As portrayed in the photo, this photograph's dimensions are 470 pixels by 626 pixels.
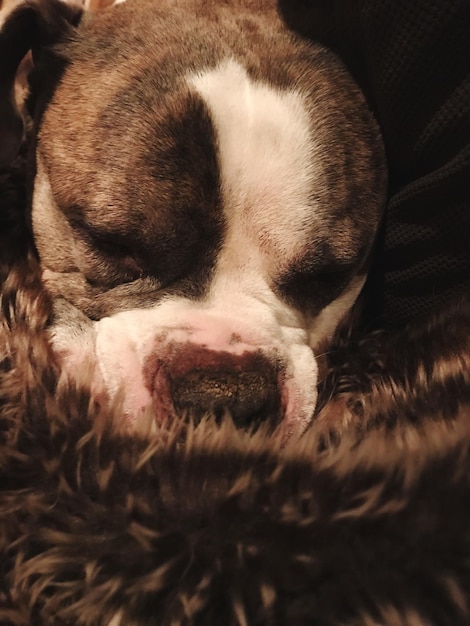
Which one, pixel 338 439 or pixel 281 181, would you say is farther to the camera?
pixel 281 181

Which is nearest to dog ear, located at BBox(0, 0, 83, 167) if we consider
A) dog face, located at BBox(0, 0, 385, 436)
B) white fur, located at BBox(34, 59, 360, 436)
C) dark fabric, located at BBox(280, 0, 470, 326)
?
dog face, located at BBox(0, 0, 385, 436)

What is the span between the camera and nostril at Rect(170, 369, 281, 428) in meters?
0.98

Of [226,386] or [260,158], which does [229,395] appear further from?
[260,158]

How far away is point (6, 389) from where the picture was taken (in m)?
0.92

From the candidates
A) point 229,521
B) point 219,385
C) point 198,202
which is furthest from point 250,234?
point 229,521

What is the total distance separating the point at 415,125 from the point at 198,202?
1.30 ft

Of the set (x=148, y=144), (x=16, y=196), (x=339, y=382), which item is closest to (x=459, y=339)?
(x=339, y=382)

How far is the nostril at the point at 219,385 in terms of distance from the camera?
98 centimetres

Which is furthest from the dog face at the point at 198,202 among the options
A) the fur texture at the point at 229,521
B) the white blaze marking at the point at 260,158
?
the fur texture at the point at 229,521

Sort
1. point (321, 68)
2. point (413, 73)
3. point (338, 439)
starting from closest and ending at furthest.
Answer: point (338, 439), point (413, 73), point (321, 68)

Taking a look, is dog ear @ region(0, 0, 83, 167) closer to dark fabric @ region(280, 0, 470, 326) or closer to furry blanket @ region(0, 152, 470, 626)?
dark fabric @ region(280, 0, 470, 326)

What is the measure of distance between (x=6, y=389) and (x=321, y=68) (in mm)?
777

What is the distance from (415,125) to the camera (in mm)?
1191

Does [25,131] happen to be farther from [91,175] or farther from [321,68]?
[321,68]
